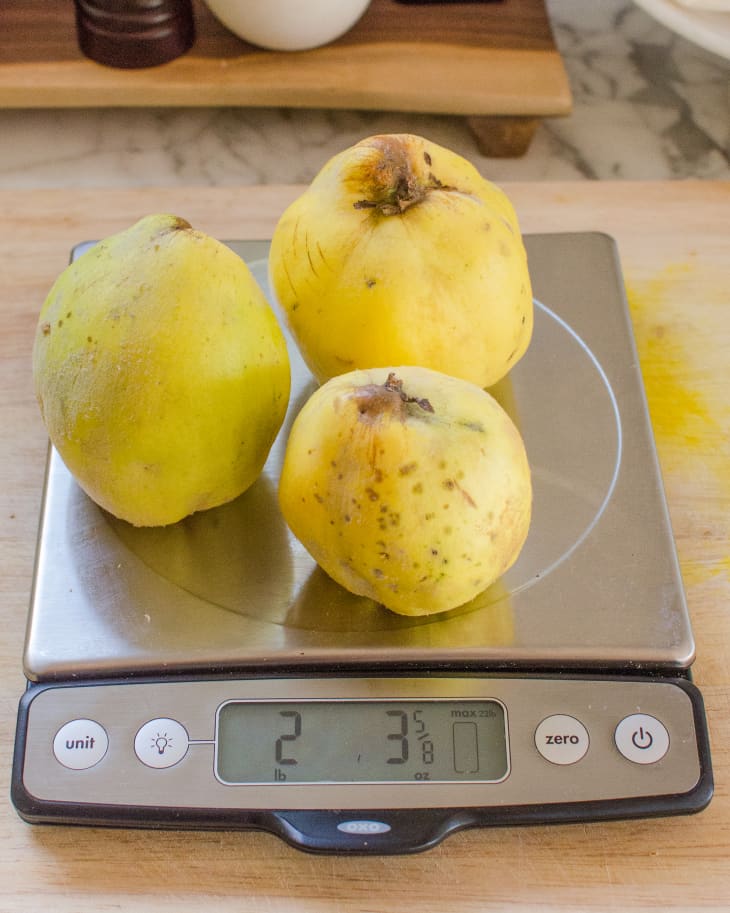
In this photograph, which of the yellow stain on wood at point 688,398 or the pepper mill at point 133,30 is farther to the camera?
the pepper mill at point 133,30

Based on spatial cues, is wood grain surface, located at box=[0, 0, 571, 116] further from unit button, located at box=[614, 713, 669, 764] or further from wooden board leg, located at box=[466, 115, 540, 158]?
unit button, located at box=[614, 713, 669, 764]

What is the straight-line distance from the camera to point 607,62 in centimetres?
103

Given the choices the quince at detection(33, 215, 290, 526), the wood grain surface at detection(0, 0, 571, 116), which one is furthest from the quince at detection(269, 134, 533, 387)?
the wood grain surface at detection(0, 0, 571, 116)

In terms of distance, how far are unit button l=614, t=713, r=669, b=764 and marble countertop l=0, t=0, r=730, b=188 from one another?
1.79ft

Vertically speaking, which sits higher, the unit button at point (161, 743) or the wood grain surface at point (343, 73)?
the wood grain surface at point (343, 73)

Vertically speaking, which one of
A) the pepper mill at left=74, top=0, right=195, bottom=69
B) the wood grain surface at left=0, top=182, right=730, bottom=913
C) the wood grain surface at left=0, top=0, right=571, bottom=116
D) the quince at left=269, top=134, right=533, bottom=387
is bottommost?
the wood grain surface at left=0, top=182, right=730, bottom=913

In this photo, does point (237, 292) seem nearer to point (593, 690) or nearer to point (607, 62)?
point (593, 690)

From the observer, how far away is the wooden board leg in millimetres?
888

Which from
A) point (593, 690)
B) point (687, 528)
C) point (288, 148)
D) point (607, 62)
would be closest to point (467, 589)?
point (593, 690)

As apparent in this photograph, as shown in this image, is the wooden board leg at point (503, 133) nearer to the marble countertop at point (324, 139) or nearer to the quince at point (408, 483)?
the marble countertop at point (324, 139)

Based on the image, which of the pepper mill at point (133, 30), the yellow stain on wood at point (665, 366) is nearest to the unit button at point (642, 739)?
the yellow stain on wood at point (665, 366)

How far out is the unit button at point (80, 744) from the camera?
513mm

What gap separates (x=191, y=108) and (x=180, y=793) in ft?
2.30

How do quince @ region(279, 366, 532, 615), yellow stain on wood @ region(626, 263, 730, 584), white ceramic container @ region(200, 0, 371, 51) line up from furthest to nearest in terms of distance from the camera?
white ceramic container @ region(200, 0, 371, 51) → yellow stain on wood @ region(626, 263, 730, 584) → quince @ region(279, 366, 532, 615)
